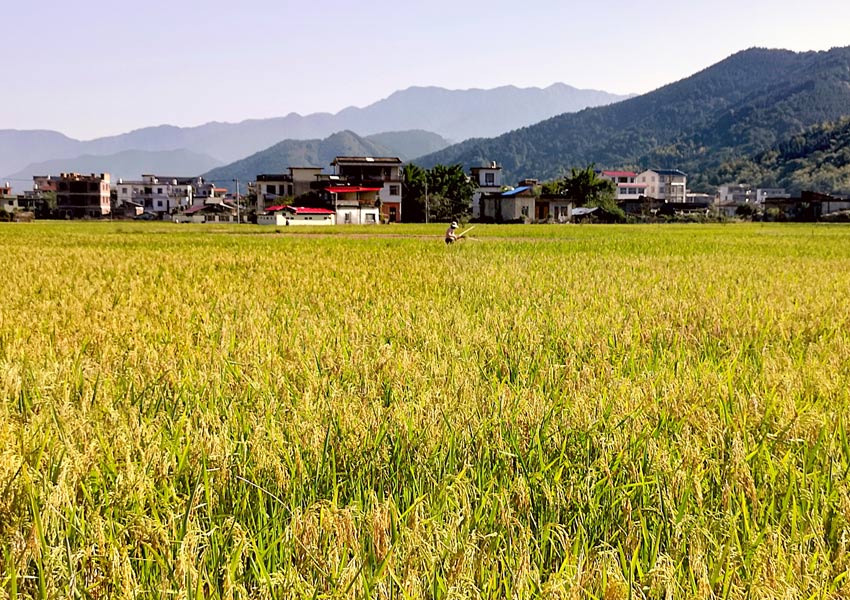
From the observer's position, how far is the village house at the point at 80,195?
339ft

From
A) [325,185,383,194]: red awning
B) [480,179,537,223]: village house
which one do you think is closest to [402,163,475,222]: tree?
[480,179,537,223]: village house

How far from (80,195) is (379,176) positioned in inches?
2432

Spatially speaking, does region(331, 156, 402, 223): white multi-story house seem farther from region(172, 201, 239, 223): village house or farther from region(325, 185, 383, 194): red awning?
region(172, 201, 239, 223): village house

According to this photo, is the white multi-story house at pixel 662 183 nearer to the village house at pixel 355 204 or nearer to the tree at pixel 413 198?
the tree at pixel 413 198

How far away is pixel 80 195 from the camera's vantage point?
4099 inches

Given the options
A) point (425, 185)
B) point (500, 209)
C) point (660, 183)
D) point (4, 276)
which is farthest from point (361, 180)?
point (660, 183)

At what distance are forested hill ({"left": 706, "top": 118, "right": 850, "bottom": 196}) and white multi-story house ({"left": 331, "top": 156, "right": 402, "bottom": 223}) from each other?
80914 mm

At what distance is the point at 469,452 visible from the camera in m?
1.96

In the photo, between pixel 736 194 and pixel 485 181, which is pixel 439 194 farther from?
pixel 736 194

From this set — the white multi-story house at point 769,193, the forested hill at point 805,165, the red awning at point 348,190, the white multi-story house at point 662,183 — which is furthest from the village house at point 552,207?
the white multi-story house at point 662,183

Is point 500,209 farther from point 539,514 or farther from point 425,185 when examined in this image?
point 539,514

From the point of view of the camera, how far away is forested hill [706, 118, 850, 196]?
115062 millimetres

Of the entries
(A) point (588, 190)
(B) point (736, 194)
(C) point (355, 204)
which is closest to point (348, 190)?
(C) point (355, 204)

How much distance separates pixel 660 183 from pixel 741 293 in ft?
478
